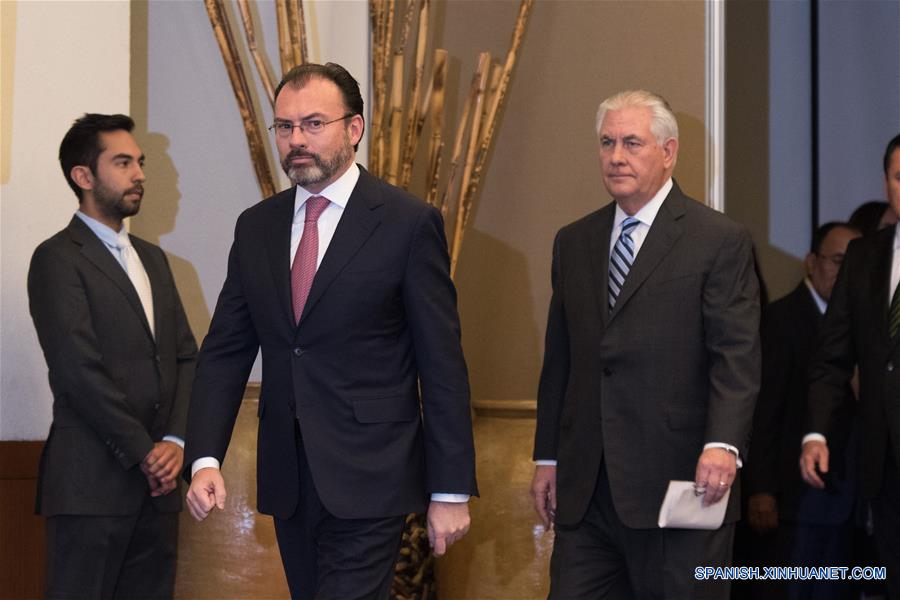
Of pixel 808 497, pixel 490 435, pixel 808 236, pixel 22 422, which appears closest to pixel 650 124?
pixel 490 435

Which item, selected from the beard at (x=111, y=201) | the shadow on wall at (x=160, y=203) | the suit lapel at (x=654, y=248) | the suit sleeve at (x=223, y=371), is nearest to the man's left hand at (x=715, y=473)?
the suit lapel at (x=654, y=248)

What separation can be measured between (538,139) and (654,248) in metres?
1.77

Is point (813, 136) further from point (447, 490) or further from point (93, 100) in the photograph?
point (447, 490)

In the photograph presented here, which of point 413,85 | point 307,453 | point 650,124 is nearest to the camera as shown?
point 307,453

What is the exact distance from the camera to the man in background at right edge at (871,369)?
10.8ft

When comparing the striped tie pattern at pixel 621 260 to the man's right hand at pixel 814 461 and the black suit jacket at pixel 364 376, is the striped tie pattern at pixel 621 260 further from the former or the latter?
the man's right hand at pixel 814 461

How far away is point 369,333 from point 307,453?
0.92ft

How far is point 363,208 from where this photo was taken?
262 centimetres

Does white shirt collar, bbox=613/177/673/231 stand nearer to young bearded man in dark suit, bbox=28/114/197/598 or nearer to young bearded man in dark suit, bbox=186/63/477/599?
young bearded man in dark suit, bbox=186/63/477/599

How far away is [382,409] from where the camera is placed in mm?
2527

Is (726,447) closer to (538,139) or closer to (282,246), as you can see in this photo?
(282,246)

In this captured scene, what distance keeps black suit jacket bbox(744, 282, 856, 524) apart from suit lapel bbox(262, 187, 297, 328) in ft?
7.40

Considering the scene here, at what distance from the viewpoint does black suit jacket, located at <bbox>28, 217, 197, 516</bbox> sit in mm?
3531

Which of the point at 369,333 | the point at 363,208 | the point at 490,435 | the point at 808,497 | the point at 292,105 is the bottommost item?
the point at 808,497
